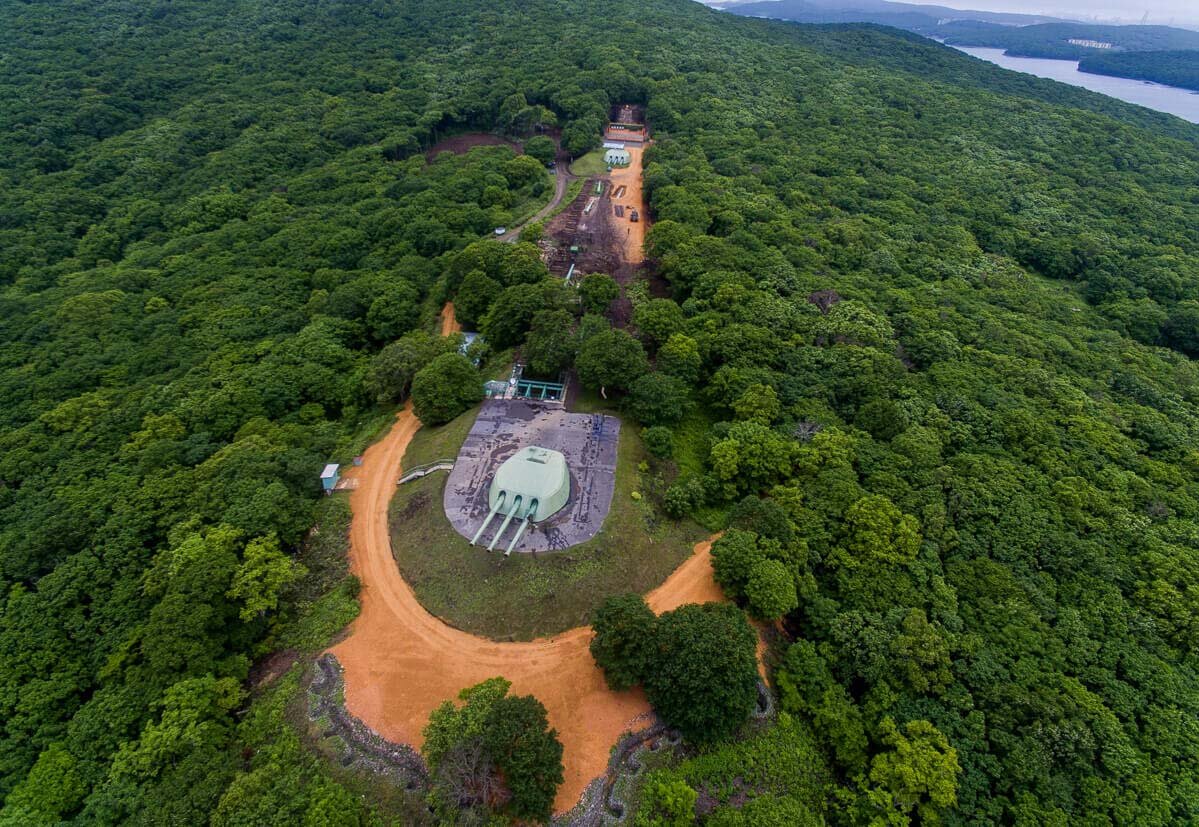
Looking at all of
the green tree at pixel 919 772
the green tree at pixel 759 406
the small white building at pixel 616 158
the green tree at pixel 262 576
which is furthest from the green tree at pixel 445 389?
the small white building at pixel 616 158

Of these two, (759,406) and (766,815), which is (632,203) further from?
(766,815)

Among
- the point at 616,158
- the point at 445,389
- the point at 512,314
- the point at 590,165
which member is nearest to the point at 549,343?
the point at 512,314

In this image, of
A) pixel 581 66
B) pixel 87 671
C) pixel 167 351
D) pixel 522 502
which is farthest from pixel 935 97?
pixel 87 671

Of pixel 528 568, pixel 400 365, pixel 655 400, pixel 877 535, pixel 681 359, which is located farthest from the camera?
pixel 400 365

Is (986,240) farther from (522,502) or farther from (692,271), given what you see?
(522,502)

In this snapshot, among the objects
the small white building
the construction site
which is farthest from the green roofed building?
the small white building
